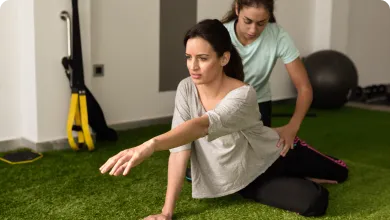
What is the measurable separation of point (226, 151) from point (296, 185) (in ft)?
1.22

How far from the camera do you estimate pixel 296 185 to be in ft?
7.43

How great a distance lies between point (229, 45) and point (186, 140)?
1.74 feet

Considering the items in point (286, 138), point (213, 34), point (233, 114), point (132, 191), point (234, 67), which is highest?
point (213, 34)

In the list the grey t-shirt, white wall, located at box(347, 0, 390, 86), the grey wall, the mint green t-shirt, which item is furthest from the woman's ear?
white wall, located at box(347, 0, 390, 86)

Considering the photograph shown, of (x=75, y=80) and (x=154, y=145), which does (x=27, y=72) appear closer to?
(x=75, y=80)

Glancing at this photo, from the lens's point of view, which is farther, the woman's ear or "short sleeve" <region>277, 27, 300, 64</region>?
"short sleeve" <region>277, 27, 300, 64</region>

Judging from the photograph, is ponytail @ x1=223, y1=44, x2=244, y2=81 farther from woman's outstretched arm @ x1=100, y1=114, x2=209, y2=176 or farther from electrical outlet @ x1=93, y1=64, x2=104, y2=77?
electrical outlet @ x1=93, y1=64, x2=104, y2=77

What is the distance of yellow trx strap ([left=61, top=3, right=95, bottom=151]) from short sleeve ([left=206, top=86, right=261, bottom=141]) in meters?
1.51

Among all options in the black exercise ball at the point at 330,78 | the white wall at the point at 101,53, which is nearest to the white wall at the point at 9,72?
the white wall at the point at 101,53

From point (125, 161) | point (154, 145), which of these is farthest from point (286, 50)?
point (125, 161)

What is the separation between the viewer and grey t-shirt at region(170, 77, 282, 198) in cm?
214

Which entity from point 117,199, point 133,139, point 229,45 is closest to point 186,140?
point 229,45

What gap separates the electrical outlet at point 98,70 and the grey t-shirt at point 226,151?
5.51 feet

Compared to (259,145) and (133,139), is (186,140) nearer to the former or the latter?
(259,145)
